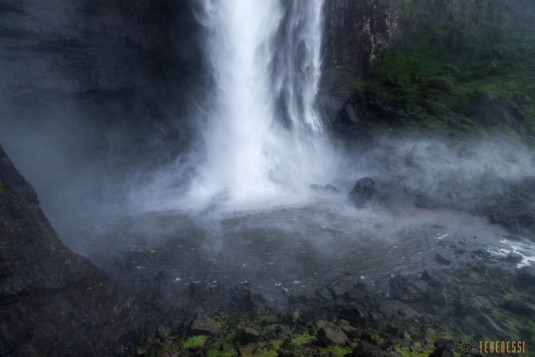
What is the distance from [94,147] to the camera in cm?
2328

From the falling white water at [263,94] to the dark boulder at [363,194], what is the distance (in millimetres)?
4363

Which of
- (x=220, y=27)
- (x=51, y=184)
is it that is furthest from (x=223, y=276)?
(x=220, y=27)

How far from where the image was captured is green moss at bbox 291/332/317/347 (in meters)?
9.79

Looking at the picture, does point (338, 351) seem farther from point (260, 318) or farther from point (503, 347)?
point (503, 347)

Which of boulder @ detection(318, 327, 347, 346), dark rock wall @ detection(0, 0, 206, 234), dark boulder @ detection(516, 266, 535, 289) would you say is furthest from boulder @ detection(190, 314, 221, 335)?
dark boulder @ detection(516, 266, 535, 289)

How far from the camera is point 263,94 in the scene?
27750 millimetres

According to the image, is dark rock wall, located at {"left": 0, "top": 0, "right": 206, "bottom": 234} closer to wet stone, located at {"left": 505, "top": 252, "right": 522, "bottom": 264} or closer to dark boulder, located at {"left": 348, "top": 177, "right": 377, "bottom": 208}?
dark boulder, located at {"left": 348, "top": 177, "right": 377, "bottom": 208}

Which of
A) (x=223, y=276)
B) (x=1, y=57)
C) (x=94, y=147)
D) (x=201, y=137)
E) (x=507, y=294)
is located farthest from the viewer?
(x=201, y=137)

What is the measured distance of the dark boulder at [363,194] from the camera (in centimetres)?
2053

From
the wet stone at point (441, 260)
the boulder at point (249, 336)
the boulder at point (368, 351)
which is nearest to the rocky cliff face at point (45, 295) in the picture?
the boulder at point (249, 336)

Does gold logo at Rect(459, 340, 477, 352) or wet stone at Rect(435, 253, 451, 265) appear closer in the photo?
gold logo at Rect(459, 340, 477, 352)

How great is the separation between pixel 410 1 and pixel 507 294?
28.2m

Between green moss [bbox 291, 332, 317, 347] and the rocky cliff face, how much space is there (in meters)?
4.50

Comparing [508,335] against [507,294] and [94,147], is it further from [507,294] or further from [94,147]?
[94,147]
